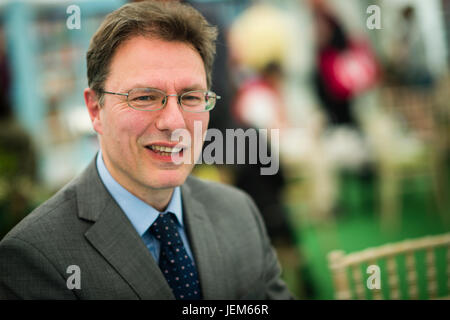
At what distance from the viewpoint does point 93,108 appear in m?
0.98

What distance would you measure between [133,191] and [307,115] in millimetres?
2728

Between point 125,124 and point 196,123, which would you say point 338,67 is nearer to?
point 196,123

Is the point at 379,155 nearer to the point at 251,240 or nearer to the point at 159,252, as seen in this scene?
the point at 251,240

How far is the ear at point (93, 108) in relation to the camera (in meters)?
0.98

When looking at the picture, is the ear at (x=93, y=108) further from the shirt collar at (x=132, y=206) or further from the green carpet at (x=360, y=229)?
the green carpet at (x=360, y=229)

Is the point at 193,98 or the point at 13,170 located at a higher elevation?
the point at 193,98

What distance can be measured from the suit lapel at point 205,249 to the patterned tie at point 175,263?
25 mm

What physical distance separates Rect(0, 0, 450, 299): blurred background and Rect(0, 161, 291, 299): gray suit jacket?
0.26m

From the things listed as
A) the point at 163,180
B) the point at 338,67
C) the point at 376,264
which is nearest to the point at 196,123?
the point at 163,180

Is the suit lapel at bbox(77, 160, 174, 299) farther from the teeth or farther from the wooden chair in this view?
the wooden chair

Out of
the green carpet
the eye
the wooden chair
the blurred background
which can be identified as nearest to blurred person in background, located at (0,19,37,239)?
the blurred background

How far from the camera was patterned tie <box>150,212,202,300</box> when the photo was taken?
0.99 meters
